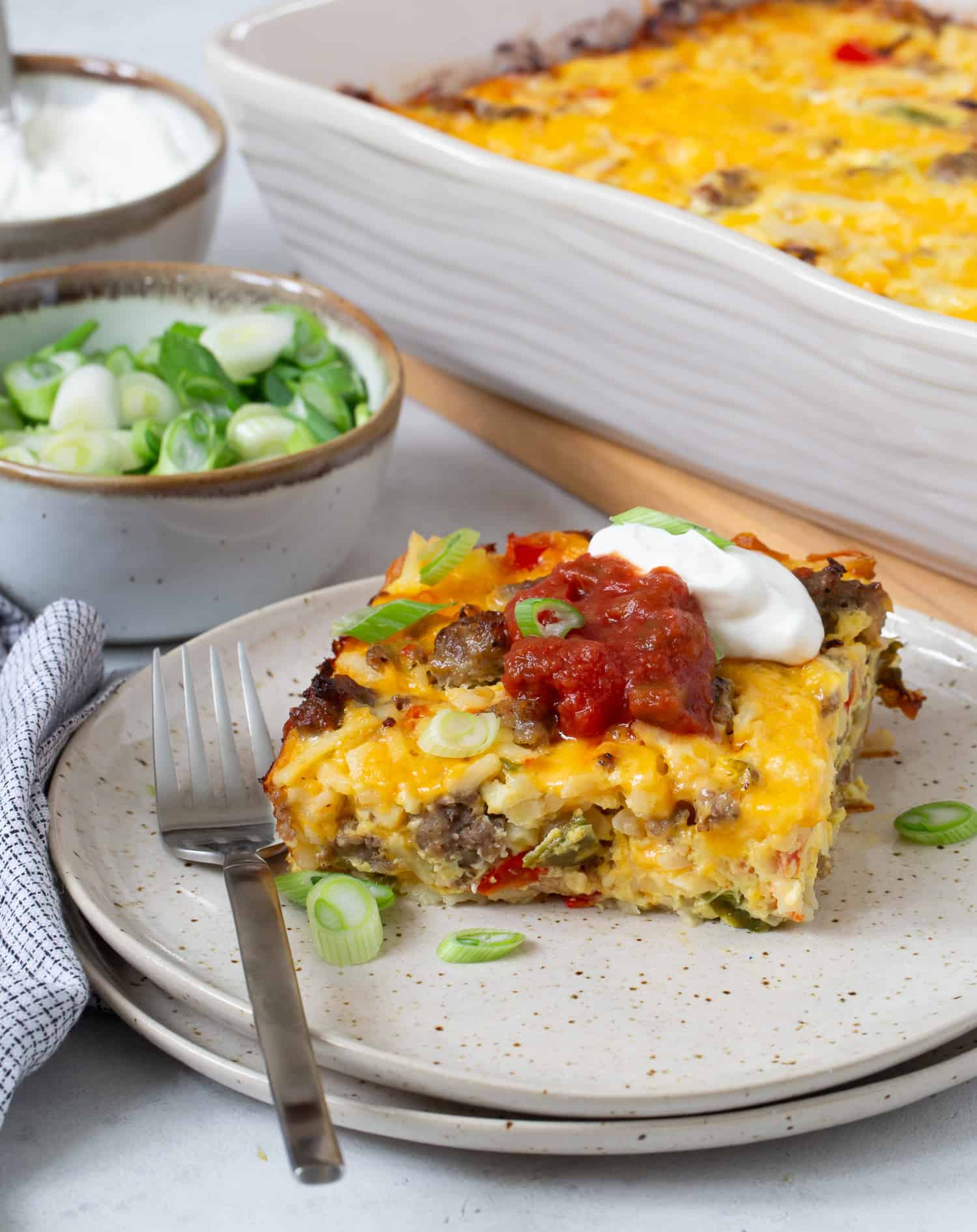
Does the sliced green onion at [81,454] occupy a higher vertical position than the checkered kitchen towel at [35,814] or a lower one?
higher

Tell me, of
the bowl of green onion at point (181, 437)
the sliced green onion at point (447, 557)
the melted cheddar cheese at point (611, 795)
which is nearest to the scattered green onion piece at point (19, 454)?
the bowl of green onion at point (181, 437)

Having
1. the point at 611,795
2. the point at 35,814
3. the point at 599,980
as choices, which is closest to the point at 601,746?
the point at 611,795

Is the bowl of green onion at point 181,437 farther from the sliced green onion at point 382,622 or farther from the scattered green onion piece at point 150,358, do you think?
the sliced green onion at point 382,622

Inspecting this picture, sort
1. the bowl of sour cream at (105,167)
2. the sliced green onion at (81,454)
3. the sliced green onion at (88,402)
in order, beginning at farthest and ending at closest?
the bowl of sour cream at (105,167), the sliced green onion at (88,402), the sliced green onion at (81,454)

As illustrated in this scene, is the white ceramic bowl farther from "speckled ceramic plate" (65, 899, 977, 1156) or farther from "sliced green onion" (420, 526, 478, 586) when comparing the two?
"speckled ceramic plate" (65, 899, 977, 1156)

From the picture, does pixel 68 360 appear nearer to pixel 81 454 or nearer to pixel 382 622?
pixel 81 454

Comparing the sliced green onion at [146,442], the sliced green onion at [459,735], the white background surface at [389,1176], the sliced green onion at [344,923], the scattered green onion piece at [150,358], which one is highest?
the sliced green onion at [459,735]

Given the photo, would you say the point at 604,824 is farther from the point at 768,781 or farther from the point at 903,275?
the point at 903,275
